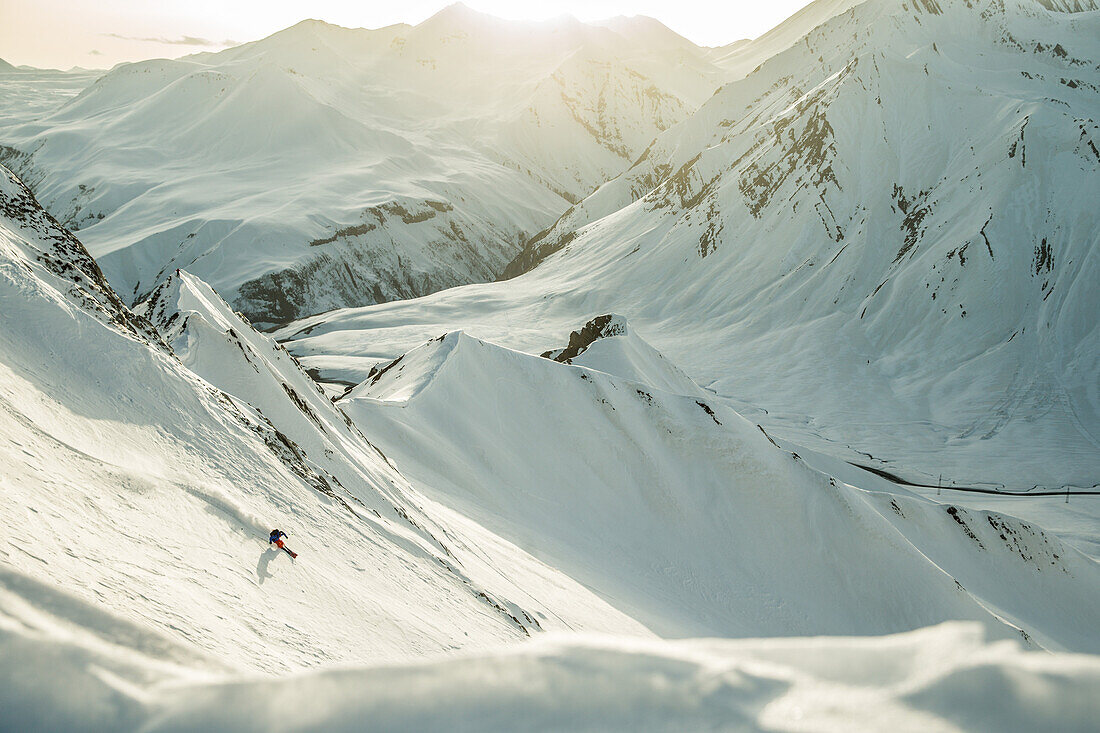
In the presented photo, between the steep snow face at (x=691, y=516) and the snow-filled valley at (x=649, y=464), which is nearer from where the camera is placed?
the snow-filled valley at (x=649, y=464)

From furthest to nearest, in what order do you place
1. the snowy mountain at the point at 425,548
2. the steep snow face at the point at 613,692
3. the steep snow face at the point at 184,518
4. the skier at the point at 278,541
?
1. the skier at the point at 278,541
2. the steep snow face at the point at 184,518
3. the snowy mountain at the point at 425,548
4. the steep snow face at the point at 613,692

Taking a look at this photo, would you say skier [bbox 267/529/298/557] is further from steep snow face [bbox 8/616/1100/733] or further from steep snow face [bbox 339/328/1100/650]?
steep snow face [bbox 339/328/1100/650]

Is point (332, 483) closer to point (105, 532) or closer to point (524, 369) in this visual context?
point (105, 532)

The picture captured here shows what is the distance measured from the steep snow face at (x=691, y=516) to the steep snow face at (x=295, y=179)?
8507cm

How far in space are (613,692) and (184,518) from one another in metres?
6.64

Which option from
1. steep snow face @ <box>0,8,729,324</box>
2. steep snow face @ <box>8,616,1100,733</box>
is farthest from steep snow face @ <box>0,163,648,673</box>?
steep snow face @ <box>0,8,729,324</box>

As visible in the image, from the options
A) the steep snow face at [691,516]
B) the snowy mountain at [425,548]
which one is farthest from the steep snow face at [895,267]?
the snowy mountain at [425,548]

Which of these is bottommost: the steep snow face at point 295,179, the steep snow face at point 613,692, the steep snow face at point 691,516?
the steep snow face at point 691,516

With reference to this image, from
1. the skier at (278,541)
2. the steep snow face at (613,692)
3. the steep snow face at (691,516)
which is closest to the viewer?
the steep snow face at (613,692)

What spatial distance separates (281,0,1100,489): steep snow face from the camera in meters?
58.1

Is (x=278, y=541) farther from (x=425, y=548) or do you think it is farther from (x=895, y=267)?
(x=895, y=267)

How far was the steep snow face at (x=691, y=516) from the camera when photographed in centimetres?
2103

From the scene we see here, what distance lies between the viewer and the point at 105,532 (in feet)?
18.8

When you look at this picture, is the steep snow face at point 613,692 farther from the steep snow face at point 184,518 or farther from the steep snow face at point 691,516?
the steep snow face at point 691,516
